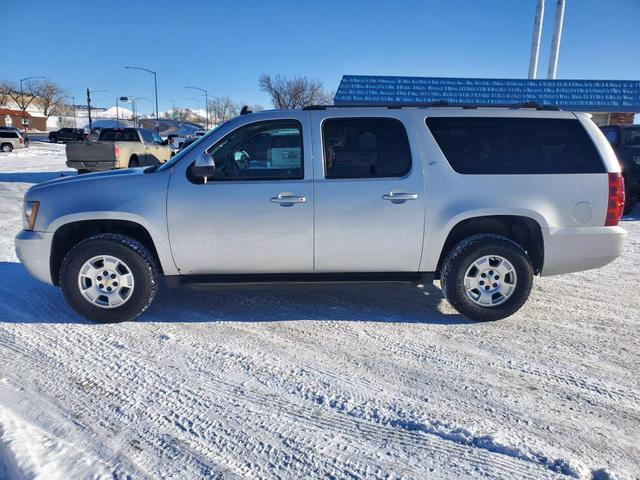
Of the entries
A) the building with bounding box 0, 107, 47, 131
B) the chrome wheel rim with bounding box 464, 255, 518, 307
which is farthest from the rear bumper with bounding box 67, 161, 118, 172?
the building with bounding box 0, 107, 47, 131

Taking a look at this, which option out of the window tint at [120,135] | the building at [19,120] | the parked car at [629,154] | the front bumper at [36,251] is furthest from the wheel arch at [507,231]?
the building at [19,120]

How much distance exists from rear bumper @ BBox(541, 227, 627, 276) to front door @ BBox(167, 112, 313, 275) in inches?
86.3

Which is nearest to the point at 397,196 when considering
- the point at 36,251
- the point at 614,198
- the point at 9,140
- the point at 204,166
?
the point at 204,166

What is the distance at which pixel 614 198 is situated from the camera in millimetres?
3969

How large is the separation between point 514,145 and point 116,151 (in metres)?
13.1

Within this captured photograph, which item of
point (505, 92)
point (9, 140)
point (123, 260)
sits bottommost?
point (123, 260)

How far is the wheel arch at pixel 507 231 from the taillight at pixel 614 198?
62 cm

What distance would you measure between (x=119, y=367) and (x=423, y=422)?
86.1 inches

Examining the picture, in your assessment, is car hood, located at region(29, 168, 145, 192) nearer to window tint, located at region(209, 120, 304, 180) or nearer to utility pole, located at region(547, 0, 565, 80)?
window tint, located at region(209, 120, 304, 180)

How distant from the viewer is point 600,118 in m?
20.5

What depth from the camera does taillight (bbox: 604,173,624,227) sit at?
3951 millimetres

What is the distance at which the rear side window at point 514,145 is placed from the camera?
13.2 ft

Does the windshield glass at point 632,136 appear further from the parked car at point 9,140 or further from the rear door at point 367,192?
the parked car at point 9,140

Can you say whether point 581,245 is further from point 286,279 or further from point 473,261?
point 286,279
